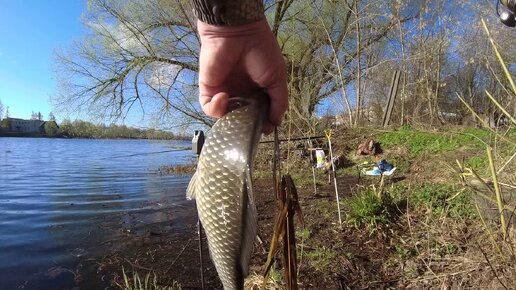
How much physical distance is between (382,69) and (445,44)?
9.54 feet

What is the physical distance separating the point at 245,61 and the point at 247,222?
2.06 feet

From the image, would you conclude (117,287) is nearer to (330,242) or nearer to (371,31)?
(330,242)

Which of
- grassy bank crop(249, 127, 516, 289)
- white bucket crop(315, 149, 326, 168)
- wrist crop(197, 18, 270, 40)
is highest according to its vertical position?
wrist crop(197, 18, 270, 40)

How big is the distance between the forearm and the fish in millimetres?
300

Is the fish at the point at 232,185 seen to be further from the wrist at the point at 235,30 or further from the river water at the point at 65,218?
the river water at the point at 65,218

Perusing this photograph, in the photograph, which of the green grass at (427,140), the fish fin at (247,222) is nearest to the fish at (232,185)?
the fish fin at (247,222)

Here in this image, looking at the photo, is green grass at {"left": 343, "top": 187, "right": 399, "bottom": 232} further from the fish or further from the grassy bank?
the fish

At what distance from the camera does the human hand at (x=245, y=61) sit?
144 centimetres

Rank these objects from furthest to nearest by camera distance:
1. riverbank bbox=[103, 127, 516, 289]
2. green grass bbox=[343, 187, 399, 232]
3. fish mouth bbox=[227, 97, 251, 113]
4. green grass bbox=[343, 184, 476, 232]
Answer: green grass bbox=[343, 187, 399, 232]
green grass bbox=[343, 184, 476, 232]
riverbank bbox=[103, 127, 516, 289]
fish mouth bbox=[227, 97, 251, 113]

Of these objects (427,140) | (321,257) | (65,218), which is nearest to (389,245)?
(321,257)

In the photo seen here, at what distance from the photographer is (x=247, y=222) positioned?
1.28 m

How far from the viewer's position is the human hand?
1440 mm

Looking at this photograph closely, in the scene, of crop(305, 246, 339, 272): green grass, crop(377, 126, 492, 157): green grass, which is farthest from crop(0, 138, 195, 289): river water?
crop(377, 126, 492, 157): green grass

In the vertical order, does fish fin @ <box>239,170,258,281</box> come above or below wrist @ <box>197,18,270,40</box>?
below
